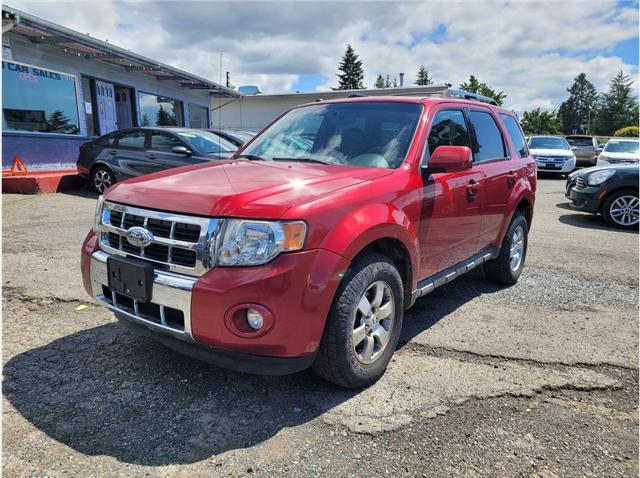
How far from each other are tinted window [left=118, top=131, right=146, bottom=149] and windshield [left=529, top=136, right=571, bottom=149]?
585 inches

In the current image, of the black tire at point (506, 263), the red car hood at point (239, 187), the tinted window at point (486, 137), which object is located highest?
the tinted window at point (486, 137)

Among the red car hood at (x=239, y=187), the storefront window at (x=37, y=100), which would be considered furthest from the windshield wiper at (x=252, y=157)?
the storefront window at (x=37, y=100)

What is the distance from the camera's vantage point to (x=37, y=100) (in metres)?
11.1

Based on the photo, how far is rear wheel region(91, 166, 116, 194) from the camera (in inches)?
389

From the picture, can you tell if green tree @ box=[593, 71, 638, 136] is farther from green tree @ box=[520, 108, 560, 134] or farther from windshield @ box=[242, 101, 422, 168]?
windshield @ box=[242, 101, 422, 168]

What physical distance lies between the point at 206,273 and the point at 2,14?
9.02 metres

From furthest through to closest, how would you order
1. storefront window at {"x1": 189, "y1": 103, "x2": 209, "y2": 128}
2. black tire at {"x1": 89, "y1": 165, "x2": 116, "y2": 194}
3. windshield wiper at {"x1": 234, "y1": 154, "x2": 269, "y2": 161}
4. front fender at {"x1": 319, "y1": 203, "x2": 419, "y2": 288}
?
storefront window at {"x1": 189, "y1": 103, "x2": 209, "y2": 128}
black tire at {"x1": 89, "y1": 165, "x2": 116, "y2": 194}
windshield wiper at {"x1": 234, "y1": 154, "x2": 269, "y2": 161}
front fender at {"x1": 319, "y1": 203, "x2": 419, "y2": 288}

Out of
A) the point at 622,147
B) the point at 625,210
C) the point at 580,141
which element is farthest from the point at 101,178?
the point at 580,141

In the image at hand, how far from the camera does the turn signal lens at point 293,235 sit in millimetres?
2338

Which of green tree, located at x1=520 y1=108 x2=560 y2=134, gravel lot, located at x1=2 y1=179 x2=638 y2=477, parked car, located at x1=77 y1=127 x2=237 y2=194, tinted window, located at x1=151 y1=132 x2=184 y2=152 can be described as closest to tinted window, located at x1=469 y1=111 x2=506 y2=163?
gravel lot, located at x1=2 y1=179 x2=638 y2=477

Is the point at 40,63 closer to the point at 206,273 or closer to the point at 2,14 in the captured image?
the point at 2,14

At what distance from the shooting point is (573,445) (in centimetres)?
243

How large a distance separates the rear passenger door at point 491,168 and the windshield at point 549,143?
1539 centimetres

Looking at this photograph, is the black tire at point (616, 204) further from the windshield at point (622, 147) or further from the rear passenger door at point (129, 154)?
the windshield at point (622, 147)
